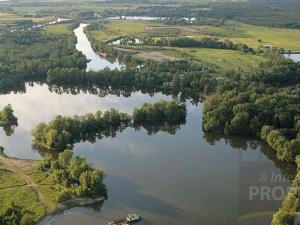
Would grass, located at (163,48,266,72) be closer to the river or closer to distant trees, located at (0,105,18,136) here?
the river

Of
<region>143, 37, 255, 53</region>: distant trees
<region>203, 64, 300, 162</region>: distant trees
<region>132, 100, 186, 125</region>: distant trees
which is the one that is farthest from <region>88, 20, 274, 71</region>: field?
<region>132, 100, 186, 125</region>: distant trees

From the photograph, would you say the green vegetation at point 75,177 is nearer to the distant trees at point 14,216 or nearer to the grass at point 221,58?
the distant trees at point 14,216

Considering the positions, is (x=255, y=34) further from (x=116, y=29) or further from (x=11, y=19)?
(x=11, y=19)

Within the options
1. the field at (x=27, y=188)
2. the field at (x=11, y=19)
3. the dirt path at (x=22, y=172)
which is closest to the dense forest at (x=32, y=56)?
the field at (x=11, y=19)

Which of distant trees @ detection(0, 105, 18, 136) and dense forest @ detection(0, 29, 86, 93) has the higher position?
dense forest @ detection(0, 29, 86, 93)

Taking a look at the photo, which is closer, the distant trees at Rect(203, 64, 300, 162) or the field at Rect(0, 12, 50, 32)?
the distant trees at Rect(203, 64, 300, 162)

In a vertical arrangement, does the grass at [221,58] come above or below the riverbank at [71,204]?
above
